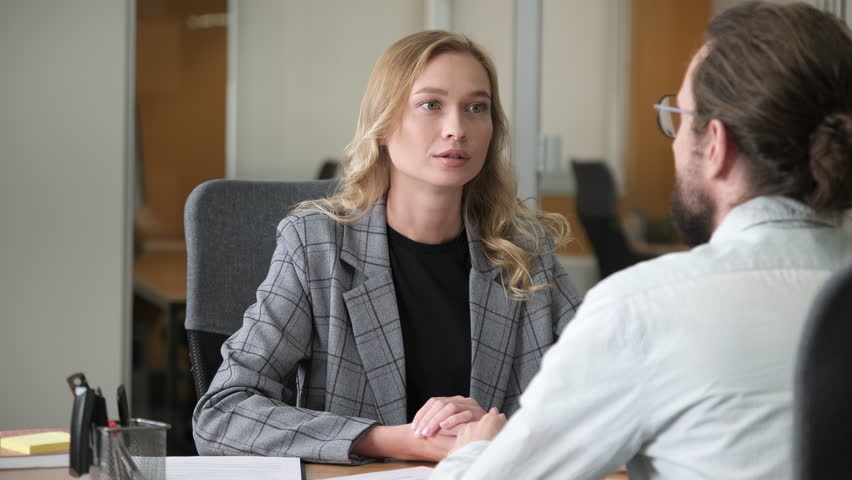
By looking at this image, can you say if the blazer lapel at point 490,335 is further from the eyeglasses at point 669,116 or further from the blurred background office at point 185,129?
the blurred background office at point 185,129

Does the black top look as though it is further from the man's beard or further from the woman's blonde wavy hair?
the man's beard

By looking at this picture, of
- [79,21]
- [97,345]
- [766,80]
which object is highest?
[79,21]

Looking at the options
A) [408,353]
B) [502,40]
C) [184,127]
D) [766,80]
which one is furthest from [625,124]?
[766,80]

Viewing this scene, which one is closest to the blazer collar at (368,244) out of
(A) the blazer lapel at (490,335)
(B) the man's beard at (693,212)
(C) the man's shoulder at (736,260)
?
(A) the blazer lapel at (490,335)

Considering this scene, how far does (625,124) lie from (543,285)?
7.07 feet

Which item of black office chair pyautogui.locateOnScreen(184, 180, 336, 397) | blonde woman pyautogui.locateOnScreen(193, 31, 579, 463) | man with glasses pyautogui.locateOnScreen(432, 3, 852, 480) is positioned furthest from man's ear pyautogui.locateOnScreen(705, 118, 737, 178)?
black office chair pyautogui.locateOnScreen(184, 180, 336, 397)

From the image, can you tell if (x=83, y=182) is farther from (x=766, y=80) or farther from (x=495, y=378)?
(x=766, y=80)

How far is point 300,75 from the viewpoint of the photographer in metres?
3.81

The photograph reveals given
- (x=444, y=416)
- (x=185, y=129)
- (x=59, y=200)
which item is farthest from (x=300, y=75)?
(x=444, y=416)

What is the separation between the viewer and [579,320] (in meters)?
0.94

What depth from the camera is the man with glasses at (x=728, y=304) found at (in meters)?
0.89

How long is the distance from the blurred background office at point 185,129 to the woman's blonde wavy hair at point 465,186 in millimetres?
1141

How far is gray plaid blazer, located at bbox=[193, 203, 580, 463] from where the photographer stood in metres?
1.64

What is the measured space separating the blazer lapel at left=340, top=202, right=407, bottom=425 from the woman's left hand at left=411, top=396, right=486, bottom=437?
24cm
